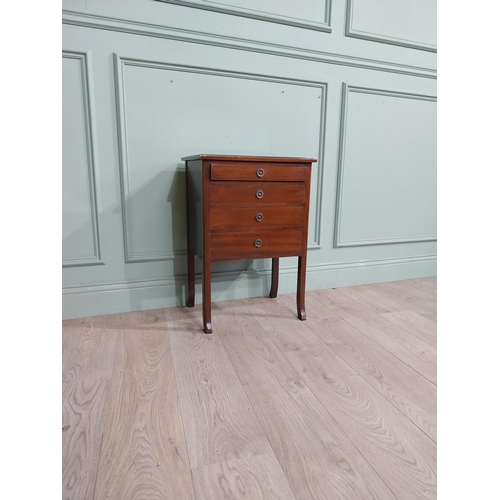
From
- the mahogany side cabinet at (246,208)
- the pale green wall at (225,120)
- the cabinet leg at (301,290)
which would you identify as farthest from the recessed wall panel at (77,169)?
the cabinet leg at (301,290)

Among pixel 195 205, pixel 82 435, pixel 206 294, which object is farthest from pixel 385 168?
pixel 82 435

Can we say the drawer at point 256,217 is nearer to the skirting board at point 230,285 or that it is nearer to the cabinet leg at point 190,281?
the cabinet leg at point 190,281

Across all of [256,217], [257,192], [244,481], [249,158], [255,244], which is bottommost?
[244,481]

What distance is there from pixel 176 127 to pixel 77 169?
0.47 m

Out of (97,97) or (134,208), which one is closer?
(97,97)

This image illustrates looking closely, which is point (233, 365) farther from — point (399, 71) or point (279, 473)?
point (399, 71)

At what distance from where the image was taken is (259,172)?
55.7 inches

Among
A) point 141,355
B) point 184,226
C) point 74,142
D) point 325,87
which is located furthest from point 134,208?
point 325,87

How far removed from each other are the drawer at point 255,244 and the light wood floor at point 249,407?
1.02 ft

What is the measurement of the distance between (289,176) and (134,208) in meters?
0.72

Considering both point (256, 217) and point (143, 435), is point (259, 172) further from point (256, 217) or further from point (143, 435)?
point (143, 435)

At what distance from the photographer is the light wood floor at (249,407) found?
2.48 ft
